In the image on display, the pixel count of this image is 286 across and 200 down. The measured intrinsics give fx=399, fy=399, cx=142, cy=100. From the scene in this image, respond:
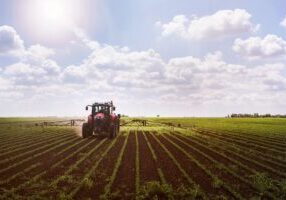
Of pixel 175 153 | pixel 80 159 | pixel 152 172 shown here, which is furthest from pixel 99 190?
pixel 175 153

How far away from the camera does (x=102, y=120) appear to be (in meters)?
26.7

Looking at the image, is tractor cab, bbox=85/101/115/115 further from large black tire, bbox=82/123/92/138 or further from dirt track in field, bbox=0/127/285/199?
dirt track in field, bbox=0/127/285/199

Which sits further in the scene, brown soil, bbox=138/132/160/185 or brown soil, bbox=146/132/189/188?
brown soil, bbox=138/132/160/185

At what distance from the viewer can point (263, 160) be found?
17.0m

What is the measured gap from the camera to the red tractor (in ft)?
87.7

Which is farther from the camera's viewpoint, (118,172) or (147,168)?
(147,168)

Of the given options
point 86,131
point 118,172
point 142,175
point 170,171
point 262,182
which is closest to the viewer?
point 262,182

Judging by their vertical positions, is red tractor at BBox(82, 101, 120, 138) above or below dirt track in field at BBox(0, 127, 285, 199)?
above

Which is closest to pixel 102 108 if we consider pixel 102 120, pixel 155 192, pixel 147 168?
pixel 102 120

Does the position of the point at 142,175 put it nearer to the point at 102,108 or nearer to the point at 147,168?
the point at 147,168

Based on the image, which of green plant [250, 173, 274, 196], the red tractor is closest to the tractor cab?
the red tractor

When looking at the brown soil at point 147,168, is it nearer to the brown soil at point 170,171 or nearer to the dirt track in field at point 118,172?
the dirt track in field at point 118,172

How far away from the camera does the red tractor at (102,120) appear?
2673 cm

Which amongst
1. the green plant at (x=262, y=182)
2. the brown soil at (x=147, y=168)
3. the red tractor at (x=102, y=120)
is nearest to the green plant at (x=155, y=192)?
the brown soil at (x=147, y=168)
